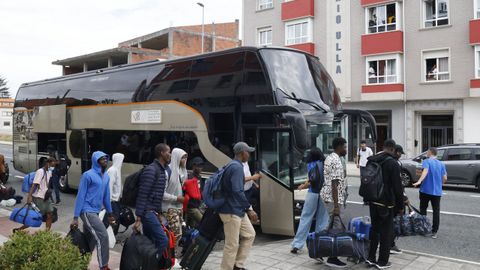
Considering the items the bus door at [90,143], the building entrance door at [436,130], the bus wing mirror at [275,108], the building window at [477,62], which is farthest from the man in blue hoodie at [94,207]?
the building entrance door at [436,130]

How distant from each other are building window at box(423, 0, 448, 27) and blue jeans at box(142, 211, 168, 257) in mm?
22683

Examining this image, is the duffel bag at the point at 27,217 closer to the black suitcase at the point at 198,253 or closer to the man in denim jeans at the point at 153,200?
the man in denim jeans at the point at 153,200

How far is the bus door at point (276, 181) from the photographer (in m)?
7.70

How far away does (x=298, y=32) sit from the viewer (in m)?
28.8

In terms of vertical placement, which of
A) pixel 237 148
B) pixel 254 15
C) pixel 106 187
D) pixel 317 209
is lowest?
pixel 317 209

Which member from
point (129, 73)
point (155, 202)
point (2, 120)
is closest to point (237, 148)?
point (155, 202)

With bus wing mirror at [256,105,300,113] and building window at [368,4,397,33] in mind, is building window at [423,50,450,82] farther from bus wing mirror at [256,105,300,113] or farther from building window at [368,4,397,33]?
bus wing mirror at [256,105,300,113]

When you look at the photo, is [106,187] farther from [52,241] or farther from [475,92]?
[475,92]

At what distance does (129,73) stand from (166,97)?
7.11 feet

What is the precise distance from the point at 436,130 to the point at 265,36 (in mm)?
13078

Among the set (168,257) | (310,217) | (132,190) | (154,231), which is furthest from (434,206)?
(132,190)

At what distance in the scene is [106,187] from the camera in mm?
5910

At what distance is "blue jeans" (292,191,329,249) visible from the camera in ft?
22.3

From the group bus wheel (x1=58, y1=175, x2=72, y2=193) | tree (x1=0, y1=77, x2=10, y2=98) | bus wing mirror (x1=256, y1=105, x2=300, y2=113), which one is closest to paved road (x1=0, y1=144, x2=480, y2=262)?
bus wheel (x1=58, y1=175, x2=72, y2=193)
